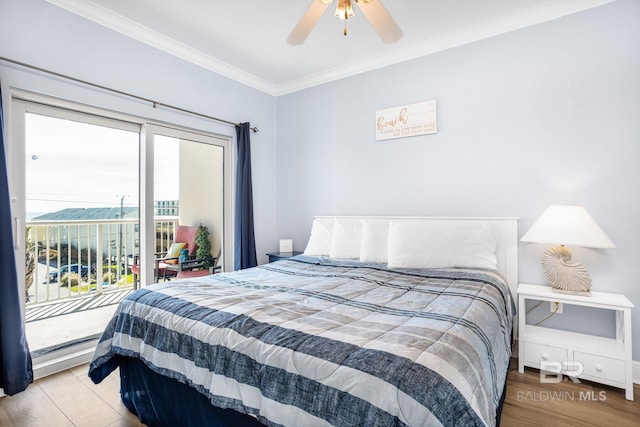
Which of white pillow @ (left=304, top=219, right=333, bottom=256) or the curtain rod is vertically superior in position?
the curtain rod

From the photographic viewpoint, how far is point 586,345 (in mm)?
2154

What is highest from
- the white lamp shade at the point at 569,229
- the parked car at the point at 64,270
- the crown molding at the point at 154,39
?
the crown molding at the point at 154,39

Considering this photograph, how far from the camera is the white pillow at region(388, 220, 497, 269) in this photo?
2447mm

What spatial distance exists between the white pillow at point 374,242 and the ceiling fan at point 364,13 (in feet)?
4.97

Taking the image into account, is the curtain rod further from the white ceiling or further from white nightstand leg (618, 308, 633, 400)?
white nightstand leg (618, 308, 633, 400)

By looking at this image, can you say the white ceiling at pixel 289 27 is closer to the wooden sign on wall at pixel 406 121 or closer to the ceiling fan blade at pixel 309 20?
the wooden sign on wall at pixel 406 121

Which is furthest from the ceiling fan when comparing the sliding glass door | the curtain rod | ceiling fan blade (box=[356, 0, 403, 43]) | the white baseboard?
the white baseboard

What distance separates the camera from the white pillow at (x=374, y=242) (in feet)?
9.07

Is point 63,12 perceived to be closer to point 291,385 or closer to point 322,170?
point 322,170

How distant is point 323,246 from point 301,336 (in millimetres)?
2014

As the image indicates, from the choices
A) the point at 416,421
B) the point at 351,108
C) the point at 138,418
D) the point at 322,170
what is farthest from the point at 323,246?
the point at 416,421

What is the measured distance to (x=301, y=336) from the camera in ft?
3.95

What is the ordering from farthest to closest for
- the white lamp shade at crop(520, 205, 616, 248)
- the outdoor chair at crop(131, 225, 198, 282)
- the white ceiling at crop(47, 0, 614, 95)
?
the outdoor chair at crop(131, 225, 198, 282) < the white ceiling at crop(47, 0, 614, 95) < the white lamp shade at crop(520, 205, 616, 248)

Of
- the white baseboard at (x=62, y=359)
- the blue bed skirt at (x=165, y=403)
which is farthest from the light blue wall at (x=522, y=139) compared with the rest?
the white baseboard at (x=62, y=359)
